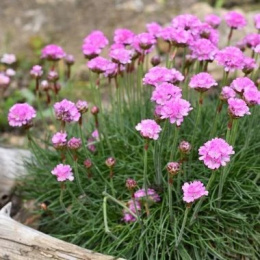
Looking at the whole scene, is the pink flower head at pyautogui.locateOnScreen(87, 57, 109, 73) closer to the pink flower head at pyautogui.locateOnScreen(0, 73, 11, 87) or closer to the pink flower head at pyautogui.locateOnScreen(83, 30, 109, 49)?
the pink flower head at pyautogui.locateOnScreen(83, 30, 109, 49)

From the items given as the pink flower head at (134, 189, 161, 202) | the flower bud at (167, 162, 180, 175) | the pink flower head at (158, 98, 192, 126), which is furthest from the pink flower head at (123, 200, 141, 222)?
the pink flower head at (158, 98, 192, 126)

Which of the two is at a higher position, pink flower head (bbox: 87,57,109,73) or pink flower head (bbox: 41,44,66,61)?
pink flower head (bbox: 87,57,109,73)

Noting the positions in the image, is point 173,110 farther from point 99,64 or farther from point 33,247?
point 33,247

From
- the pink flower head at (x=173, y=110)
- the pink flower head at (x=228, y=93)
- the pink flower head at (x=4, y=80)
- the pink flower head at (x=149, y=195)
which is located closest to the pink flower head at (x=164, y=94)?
the pink flower head at (x=173, y=110)

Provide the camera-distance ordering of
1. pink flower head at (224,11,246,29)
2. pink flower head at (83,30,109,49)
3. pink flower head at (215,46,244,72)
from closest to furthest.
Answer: pink flower head at (215,46,244,72) → pink flower head at (83,30,109,49) → pink flower head at (224,11,246,29)

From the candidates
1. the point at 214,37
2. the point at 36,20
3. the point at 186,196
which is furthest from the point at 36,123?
the point at 186,196

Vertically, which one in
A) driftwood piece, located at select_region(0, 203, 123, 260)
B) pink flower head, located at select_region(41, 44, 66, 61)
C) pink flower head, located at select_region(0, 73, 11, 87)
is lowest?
Answer: driftwood piece, located at select_region(0, 203, 123, 260)
